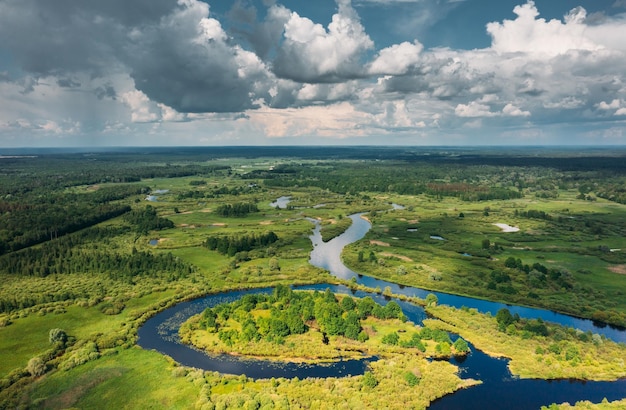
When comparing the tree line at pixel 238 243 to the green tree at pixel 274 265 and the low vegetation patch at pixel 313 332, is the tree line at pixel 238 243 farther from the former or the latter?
the low vegetation patch at pixel 313 332

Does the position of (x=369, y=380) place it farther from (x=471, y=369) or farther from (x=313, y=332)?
(x=471, y=369)

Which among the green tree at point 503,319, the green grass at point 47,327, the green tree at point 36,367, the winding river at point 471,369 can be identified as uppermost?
the green tree at point 503,319

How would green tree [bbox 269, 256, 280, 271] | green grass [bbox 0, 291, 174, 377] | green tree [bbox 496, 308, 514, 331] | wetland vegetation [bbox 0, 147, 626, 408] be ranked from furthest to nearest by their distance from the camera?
green tree [bbox 269, 256, 280, 271] < green tree [bbox 496, 308, 514, 331] < green grass [bbox 0, 291, 174, 377] < wetland vegetation [bbox 0, 147, 626, 408]

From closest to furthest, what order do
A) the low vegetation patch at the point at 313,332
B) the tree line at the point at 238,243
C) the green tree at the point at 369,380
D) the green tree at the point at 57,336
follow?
the green tree at the point at 369,380 → the low vegetation patch at the point at 313,332 → the green tree at the point at 57,336 → the tree line at the point at 238,243

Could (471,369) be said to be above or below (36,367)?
below

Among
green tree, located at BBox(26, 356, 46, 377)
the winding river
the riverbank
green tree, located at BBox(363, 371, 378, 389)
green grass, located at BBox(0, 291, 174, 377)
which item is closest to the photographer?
the winding river

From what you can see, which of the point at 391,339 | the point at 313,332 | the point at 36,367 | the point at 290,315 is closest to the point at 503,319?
the point at 391,339

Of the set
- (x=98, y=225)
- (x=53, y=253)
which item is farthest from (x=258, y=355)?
(x=98, y=225)

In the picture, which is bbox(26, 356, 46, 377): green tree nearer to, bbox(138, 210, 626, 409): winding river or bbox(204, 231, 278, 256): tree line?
bbox(138, 210, 626, 409): winding river

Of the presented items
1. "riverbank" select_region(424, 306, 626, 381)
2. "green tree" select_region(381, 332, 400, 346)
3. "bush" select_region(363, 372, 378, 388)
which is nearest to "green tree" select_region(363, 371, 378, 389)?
"bush" select_region(363, 372, 378, 388)

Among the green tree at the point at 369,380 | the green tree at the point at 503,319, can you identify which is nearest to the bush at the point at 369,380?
the green tree at the point at 369,380

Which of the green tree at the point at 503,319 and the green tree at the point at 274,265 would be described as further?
the green tree at the point at 274,265

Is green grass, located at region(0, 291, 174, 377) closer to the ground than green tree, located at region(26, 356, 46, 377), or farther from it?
closer to the ground
